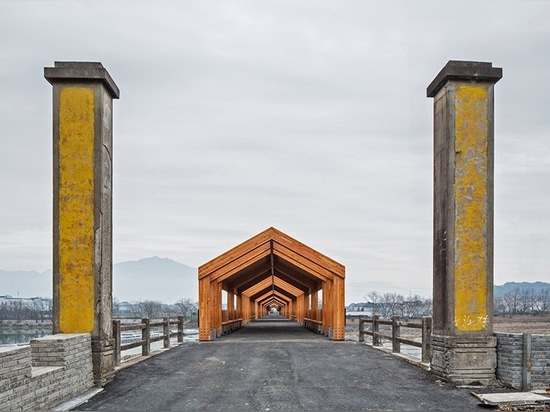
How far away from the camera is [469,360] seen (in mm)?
9398

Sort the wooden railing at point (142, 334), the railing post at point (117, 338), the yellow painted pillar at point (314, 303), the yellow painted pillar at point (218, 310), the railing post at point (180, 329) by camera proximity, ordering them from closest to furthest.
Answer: the railing post at point (117, 338) → the wooden railing at point (142, 334) → the railing post at point (180, 329) → the yellow painted pillar at point (218, 310) → the yellow painted pillar at point (314, 303)

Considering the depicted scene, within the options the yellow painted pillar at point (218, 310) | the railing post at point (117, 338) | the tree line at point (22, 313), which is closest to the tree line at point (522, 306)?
the tree line at point (22, 313)

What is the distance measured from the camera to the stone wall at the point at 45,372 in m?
6.21

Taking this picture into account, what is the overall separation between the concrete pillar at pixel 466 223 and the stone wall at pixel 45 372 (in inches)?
218

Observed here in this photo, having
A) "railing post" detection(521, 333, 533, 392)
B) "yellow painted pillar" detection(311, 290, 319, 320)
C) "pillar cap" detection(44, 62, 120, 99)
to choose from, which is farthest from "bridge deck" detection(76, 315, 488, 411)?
"yellow painted pillar" detection(311, 290, 319, 320)

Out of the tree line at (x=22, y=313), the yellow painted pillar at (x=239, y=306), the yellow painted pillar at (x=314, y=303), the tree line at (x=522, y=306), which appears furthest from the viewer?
the tree line at (x=522, y=306)

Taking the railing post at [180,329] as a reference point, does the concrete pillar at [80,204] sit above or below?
above

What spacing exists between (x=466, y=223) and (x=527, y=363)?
2.31 metres

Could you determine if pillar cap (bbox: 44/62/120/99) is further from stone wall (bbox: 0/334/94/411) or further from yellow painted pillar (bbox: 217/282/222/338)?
yellow painted pillar (bbox: 217/282/222/338)

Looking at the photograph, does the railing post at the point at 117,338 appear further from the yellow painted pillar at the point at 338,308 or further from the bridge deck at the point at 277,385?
the yellow painted pillar at the point at 338,308

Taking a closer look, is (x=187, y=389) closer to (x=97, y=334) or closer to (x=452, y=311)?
(x=97, y=334)

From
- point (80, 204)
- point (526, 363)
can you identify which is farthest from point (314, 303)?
point (80, 204)

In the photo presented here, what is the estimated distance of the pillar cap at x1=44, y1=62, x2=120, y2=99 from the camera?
970 cm

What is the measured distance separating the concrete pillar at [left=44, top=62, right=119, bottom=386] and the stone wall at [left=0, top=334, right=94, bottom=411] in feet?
1.80
